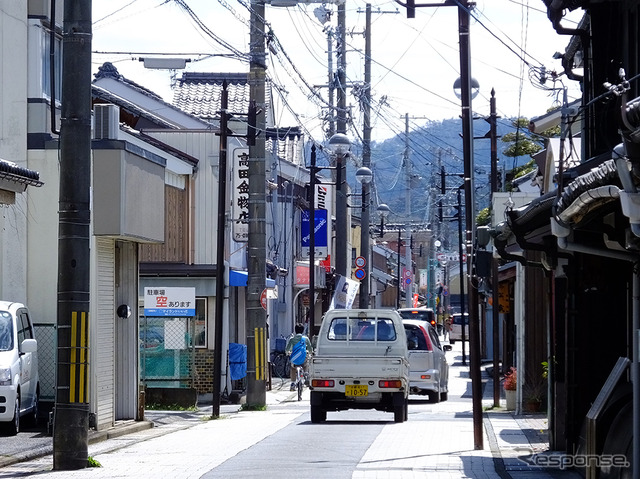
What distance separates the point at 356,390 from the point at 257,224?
22.7ft

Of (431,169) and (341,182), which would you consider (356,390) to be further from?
(431,169)

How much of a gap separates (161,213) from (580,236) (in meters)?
10.0

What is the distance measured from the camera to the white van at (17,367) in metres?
17.0

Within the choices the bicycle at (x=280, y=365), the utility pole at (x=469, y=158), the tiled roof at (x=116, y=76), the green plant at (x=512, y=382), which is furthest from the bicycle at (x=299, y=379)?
the utility pole at (x=469, y=158)

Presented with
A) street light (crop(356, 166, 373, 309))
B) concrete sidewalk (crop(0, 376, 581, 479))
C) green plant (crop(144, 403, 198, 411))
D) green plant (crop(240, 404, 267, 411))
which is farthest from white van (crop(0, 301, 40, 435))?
street light (crop(356, 166, 373, 309))

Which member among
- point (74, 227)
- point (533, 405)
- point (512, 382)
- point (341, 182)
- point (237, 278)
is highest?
point (341, 182)

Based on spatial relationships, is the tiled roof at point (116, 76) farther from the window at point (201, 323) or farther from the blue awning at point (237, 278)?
the window at point (201, 323)

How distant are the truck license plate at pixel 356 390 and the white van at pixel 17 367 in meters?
5.42

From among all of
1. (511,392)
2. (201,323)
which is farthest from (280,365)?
(511,392)

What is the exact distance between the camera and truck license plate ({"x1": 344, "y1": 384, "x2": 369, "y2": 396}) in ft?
66.8

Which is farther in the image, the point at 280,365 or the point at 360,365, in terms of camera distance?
the point at 280,365

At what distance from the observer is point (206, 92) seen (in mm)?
41125

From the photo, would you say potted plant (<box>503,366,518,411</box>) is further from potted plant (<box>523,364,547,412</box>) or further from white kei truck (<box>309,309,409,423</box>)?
white kei truck (<box>309,309,409,423</box>)

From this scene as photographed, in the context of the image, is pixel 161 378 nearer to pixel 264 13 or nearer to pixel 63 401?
pixel 264 13
